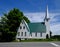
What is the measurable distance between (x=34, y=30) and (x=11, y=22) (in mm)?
10273

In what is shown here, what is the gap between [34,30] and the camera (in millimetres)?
67312

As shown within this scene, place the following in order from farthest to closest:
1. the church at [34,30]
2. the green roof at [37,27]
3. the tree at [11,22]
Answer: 1. the green roof at [37,27]
2. the church at [34,30]
3. the tree at [11,22]

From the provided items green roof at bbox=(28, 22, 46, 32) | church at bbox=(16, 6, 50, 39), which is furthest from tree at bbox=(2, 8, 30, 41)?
green roof at bbox=(28, 22, 46, 32)

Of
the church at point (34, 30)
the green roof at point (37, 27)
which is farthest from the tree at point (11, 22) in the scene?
the green roof at point (37, 27)

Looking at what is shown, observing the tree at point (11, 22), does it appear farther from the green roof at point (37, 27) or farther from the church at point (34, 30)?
the green roof at point (37, 27)

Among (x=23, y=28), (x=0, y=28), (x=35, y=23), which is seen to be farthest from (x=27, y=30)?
(x=0, y=28)

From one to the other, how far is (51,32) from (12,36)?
20.3 metres

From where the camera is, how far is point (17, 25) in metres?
63.4

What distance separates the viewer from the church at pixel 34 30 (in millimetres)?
65062

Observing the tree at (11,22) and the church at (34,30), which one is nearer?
the tree at (11,22)

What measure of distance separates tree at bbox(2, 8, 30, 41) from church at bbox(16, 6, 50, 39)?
3149 mm

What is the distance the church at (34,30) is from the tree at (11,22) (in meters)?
3.15

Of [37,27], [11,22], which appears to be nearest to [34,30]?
[37,27]

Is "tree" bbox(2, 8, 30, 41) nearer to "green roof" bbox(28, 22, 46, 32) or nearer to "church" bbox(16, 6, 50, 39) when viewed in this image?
"church" bbox(16, 6, 50, 39)
